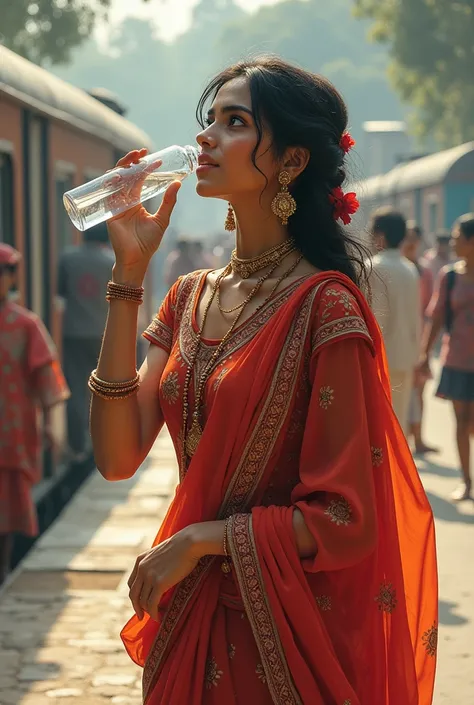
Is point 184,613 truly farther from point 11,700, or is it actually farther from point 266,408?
point 11,700

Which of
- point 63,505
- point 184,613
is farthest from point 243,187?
point 63,505

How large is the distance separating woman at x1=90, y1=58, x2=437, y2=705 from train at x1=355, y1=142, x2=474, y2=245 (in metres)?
15.6

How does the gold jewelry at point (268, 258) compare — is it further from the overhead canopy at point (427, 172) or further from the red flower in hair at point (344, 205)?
the overhead canopy at point (427, 172)

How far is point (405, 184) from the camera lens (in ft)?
81.8

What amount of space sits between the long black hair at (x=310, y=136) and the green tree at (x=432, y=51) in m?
30.0

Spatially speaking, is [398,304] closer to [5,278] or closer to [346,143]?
[5,278]

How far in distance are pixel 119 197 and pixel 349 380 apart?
0.67 meters

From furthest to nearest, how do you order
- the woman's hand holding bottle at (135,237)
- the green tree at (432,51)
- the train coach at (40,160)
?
the green tree at (432,51) → the train coach at (40,160) → the woman's hand holding bottle at (135,237)

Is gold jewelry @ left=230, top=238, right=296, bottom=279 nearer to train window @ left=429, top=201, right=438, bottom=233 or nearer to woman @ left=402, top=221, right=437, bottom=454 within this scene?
woman @ left=402, top=221, right=437, bottom=454

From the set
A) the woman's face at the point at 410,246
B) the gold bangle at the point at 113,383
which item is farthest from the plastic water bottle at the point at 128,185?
the woman's face at the point at 410,246

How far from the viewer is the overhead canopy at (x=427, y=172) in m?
20.5

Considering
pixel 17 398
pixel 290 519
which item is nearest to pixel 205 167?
pixel 290 519

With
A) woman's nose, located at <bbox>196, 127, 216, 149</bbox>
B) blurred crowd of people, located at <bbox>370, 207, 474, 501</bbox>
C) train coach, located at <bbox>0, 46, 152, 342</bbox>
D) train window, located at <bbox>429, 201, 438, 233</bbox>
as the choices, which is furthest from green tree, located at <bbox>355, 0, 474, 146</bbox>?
woman's nose, located at <bbox>196, 127, 216, 149</bbox>

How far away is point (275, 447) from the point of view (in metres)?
2.36
